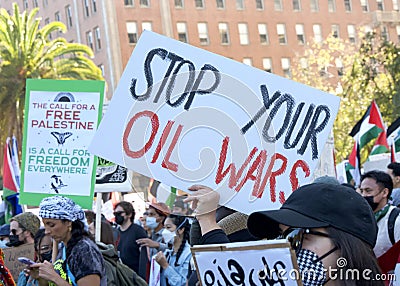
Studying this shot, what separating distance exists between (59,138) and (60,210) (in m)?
2.13

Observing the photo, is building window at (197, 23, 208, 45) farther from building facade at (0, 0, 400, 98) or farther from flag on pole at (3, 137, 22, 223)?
flag on pole at (3, 137, 22, 223)

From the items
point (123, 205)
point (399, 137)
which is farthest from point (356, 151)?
point (123, 205)

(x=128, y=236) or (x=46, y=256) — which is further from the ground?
(x=46, y=256)

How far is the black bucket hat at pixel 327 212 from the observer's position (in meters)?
2.38

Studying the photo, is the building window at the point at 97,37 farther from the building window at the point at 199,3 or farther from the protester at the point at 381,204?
the protester at the point at 381,204

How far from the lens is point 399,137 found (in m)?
10.8

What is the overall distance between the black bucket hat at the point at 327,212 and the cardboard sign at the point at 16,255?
15.6 feet

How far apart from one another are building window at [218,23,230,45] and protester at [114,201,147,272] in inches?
1858

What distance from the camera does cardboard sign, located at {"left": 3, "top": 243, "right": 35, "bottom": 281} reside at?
6.86 metres

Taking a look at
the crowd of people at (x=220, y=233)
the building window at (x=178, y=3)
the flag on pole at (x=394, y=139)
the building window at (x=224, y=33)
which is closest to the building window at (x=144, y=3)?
the building window at (x=178, y=3)

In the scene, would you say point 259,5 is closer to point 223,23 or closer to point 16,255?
point 223,23

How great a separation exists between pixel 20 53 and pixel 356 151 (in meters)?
21.5

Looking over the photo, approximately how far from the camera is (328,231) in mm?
2385

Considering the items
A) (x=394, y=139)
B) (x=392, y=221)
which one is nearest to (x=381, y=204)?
(x=392, y=221)
